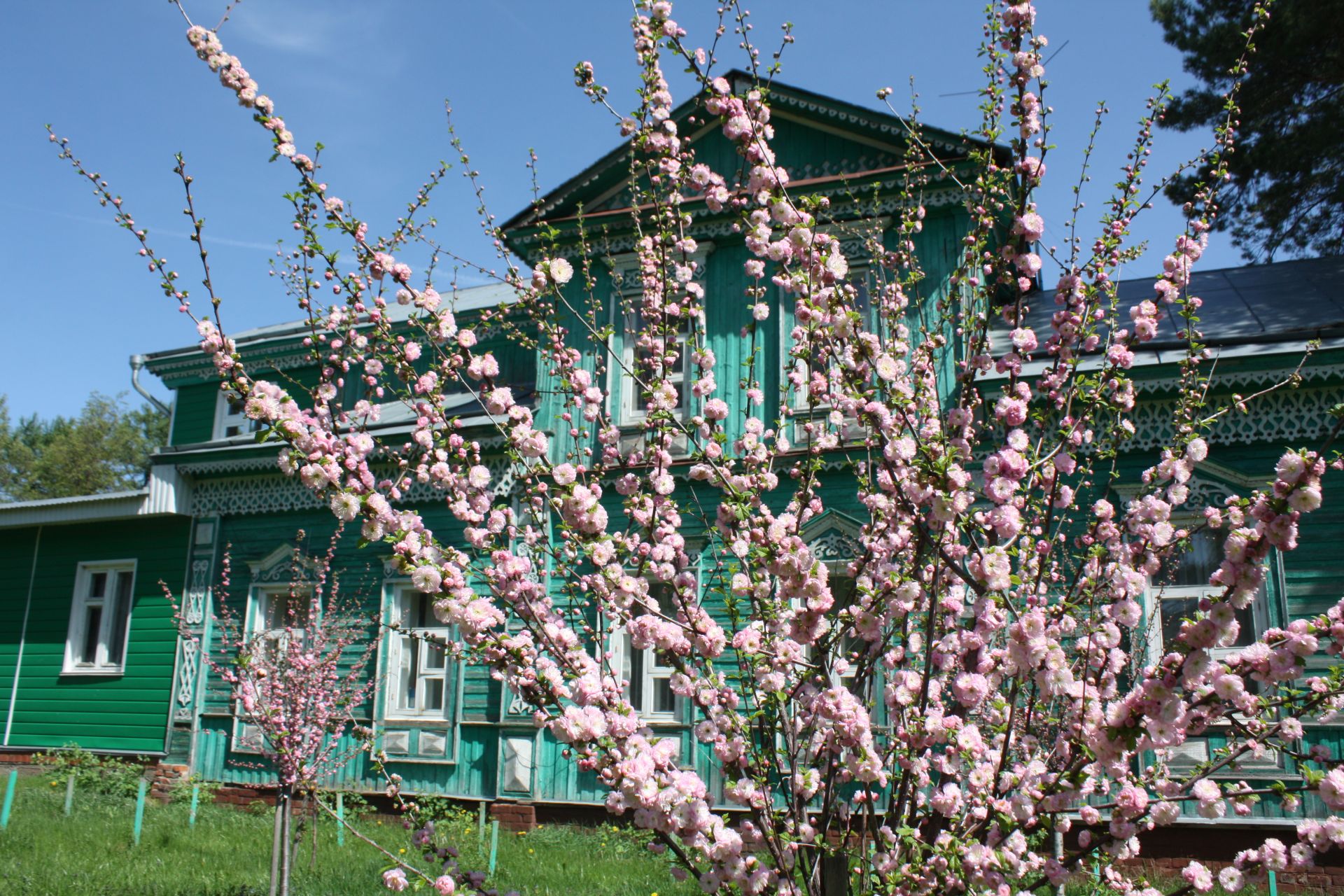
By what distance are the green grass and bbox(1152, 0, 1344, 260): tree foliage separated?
1024 centimetres

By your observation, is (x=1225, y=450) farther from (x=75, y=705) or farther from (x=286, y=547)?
(x=75, y=705)

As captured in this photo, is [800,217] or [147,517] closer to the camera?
[800,217]

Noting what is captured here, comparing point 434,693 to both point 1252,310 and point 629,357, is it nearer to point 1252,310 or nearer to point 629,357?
point 629,357

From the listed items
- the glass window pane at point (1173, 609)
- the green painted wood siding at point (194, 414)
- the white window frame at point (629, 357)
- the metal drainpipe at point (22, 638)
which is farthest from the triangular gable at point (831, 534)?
the metal drainpipe at point (22, 638)

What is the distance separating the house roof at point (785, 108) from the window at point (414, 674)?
5036 mm

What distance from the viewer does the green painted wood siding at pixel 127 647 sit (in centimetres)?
1361

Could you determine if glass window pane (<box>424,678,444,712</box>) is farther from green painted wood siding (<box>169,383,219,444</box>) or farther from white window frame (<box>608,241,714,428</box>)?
green painted wood siding (<box>169,383,219,444</box>)

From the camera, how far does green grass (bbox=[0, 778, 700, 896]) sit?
7.61 meters

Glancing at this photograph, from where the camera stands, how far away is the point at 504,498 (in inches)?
453

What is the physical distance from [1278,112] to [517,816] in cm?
1313

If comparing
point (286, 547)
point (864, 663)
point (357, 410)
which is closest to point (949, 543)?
point (864, 663)

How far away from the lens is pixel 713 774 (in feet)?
31.6

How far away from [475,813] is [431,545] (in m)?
8.55

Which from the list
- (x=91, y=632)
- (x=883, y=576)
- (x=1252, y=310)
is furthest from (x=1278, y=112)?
(x=91, y=632)
